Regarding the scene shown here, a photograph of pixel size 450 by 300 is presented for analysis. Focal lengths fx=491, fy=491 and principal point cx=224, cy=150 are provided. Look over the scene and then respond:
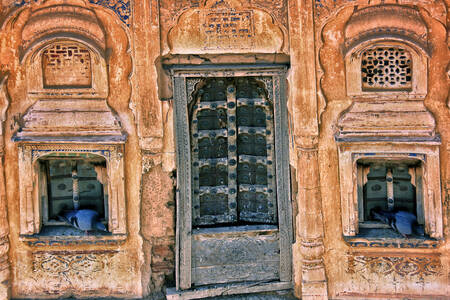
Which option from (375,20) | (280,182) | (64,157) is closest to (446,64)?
(375,20)

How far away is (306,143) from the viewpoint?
4.83 meters

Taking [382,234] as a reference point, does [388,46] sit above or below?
above

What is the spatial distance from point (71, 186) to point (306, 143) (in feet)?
8.07

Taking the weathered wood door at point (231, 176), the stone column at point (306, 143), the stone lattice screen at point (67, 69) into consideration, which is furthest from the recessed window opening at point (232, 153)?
the stone lattice screen at point (67, 69)

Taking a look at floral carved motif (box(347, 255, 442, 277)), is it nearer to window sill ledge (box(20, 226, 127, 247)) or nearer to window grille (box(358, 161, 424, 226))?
window grille (box(358, 161, 424, 226))

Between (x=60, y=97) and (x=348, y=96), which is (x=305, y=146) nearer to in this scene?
(x=348, y=96)

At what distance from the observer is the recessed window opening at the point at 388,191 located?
4918 mm

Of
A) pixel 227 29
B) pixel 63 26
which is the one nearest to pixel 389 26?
pixel 227 29

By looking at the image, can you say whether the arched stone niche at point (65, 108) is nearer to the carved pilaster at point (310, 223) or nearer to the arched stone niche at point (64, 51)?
the arched stone niche at point (64, 51)

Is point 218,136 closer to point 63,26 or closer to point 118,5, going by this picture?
point 118,5

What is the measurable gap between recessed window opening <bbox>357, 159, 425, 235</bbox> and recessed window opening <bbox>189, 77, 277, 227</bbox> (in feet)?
3.02

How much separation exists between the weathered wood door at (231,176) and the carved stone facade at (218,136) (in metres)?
0.02

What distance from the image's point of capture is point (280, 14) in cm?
480

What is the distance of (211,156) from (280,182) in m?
0.77
